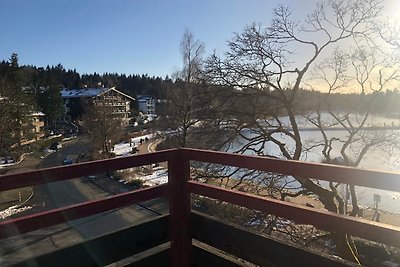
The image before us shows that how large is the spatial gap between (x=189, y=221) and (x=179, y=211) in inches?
4.3

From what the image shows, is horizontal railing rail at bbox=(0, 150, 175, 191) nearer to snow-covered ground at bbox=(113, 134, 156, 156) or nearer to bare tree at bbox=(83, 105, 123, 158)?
bare tree at bbox=(83, 105, 123, 158)

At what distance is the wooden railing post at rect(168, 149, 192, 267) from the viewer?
96.8 inches

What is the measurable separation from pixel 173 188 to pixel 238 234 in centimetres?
56

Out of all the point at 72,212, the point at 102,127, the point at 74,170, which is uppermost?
the point at 74,170

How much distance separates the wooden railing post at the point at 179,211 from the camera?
2.46 metres

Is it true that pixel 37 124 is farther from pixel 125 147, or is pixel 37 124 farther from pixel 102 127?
pixel 102 127

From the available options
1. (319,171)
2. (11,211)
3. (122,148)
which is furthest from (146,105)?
(319,171)

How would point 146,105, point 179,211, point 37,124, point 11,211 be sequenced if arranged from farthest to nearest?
point 146,105 < point 37,124 < point 11,211 < point 179,211

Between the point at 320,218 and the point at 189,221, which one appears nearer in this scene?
the point at 320,218

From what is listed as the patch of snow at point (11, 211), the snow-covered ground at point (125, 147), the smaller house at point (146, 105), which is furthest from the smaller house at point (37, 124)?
the smaller house at point (146, 105)

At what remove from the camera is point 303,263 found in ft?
5.92

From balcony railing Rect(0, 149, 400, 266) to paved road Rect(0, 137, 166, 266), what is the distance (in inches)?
109

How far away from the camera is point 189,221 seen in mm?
2500

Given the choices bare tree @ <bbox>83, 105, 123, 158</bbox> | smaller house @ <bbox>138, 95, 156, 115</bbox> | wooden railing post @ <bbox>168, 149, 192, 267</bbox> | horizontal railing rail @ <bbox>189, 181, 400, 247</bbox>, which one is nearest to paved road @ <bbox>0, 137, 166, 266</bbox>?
wooden railing post @ <bbox>168, 149, 192, 267</bbox>
